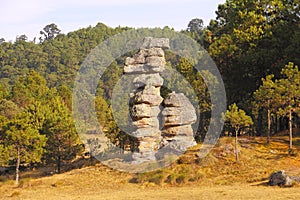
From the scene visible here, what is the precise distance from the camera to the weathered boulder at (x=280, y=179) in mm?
30312

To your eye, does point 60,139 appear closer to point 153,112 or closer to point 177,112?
point 153,112

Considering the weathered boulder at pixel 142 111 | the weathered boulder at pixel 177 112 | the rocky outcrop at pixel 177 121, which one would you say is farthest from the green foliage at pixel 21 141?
the weathered boulder at pixel 177 112

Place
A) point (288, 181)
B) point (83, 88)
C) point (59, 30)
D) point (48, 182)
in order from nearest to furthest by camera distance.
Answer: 1. point (288, 181)
2. point (48, 182)
3. point (83, 88)
4. point (59, 30)

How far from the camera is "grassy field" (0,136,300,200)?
98.8 ft

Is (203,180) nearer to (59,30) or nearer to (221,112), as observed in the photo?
(221,112)

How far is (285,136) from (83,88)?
62698mm

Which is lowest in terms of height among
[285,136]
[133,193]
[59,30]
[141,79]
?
[133,193]

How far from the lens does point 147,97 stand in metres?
41.2

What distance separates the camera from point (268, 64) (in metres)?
49.2

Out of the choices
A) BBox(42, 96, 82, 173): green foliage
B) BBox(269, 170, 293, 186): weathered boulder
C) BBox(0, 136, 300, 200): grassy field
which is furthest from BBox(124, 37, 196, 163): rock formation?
BBox(269, 170, 293, 186): weathered boulder

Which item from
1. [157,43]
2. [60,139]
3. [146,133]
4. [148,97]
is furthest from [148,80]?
[60,139]

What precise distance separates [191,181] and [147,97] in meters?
9.59

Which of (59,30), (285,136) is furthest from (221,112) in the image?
(59,30)

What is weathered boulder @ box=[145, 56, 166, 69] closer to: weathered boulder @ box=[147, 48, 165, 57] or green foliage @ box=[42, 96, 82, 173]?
weathered boulder @ box=[147, 48, 165, 57]
